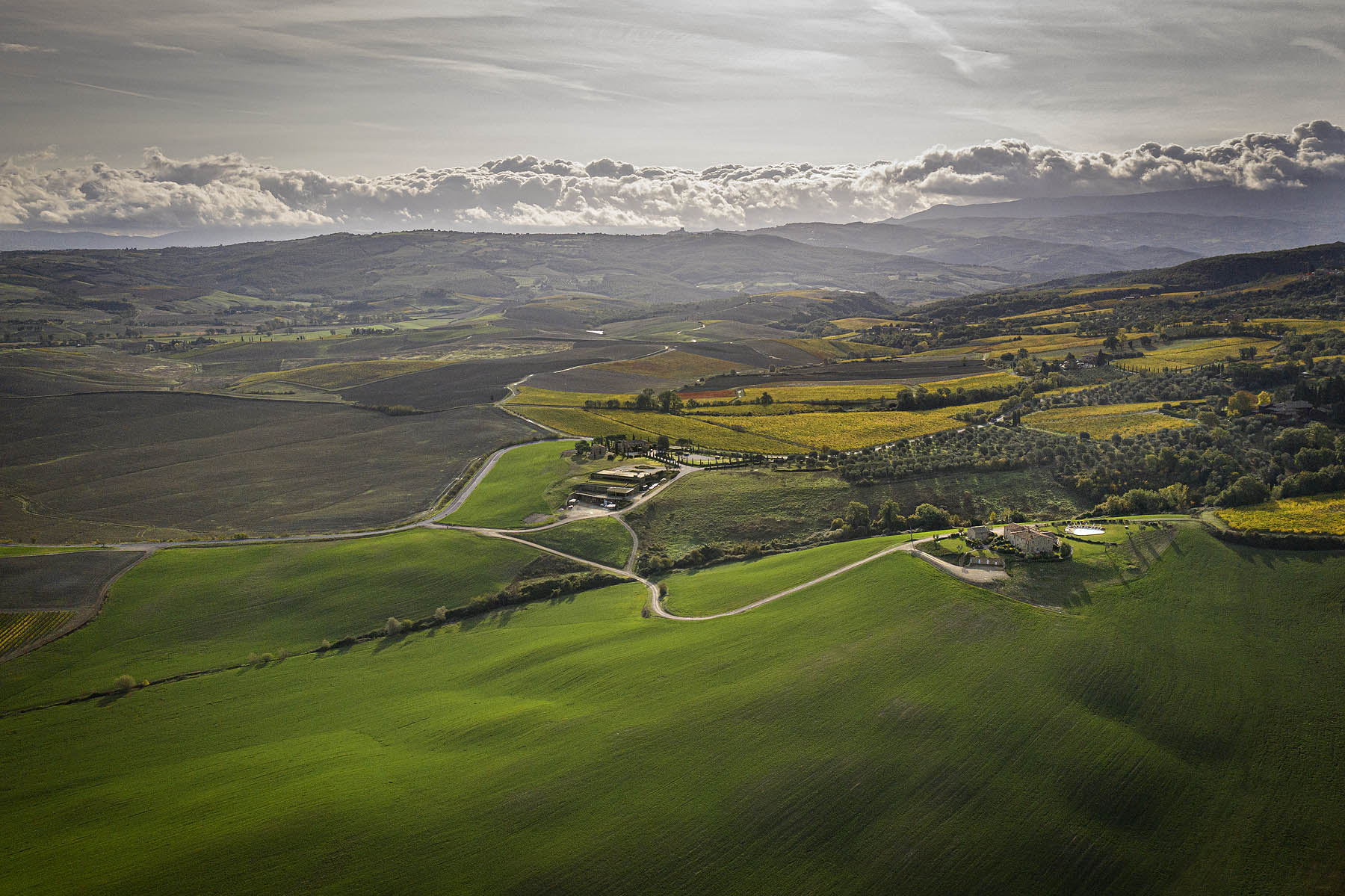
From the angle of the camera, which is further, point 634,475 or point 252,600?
point 634,475

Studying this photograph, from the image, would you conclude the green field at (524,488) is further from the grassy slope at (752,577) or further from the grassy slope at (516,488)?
the grassy slope at (752,577)

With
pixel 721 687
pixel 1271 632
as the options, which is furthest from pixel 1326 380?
A: pixel 721 687

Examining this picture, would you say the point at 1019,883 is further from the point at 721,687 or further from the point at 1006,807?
the point at 721,687

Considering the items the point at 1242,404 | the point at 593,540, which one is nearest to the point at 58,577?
the point at 593,540

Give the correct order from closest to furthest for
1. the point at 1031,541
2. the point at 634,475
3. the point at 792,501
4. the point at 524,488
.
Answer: the point at 1031,541
the point at 792,501
the point at 634,475
the point at 524,488

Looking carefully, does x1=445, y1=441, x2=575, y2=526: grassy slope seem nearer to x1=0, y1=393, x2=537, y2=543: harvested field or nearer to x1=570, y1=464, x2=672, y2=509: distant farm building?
x1=570, y1=464, x2=672, y2=509: distant farm building

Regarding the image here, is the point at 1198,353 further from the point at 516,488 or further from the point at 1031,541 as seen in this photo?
the point at 516,488

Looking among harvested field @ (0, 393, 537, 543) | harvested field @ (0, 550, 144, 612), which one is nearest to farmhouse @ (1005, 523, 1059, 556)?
harvested field @ (0, 393, 537, 543)

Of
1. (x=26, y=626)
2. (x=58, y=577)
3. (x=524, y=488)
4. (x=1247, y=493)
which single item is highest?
(x=1247, y=493)
